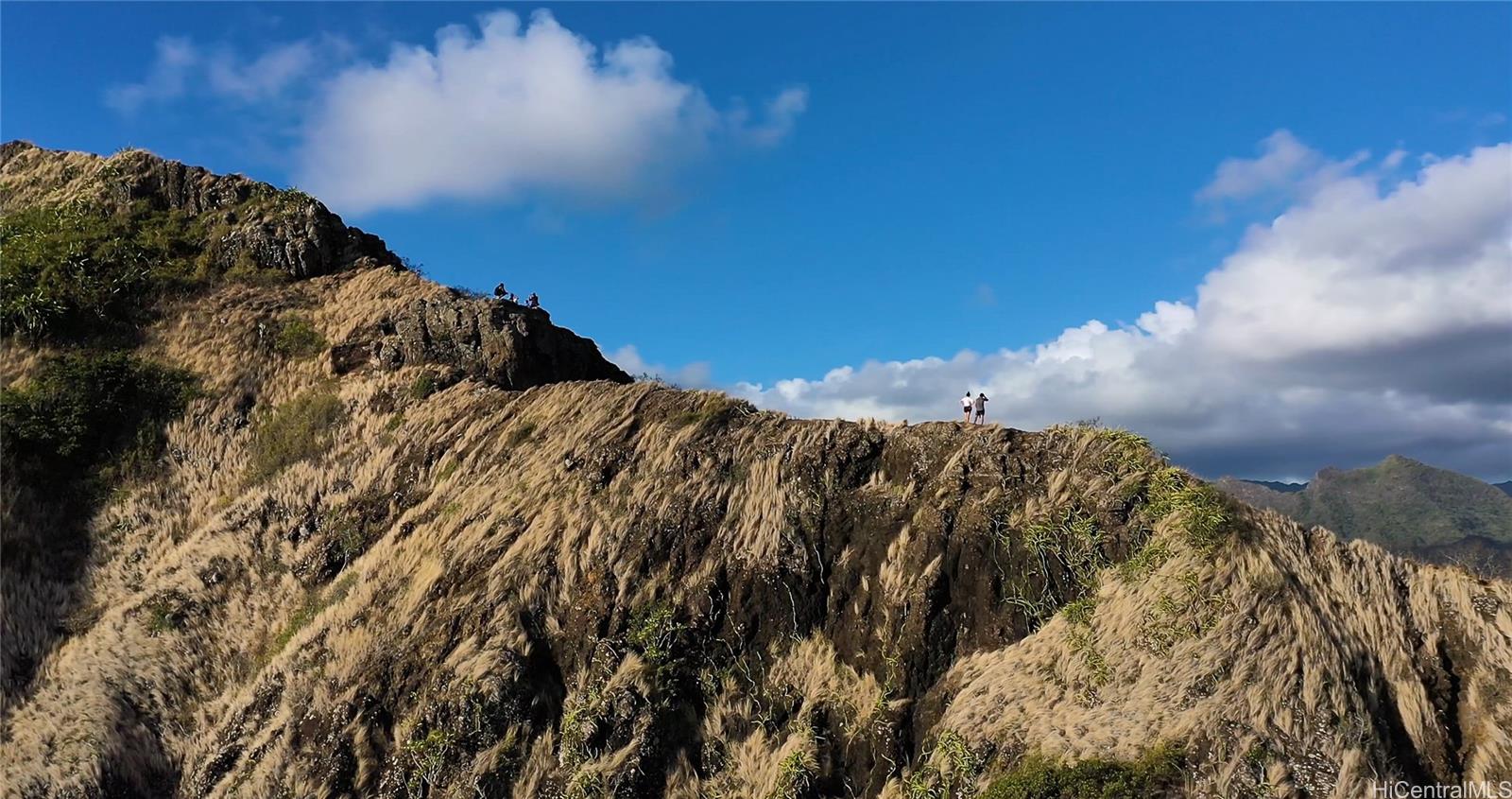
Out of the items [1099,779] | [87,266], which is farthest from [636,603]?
[87,266]

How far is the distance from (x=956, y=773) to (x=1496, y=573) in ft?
31.4

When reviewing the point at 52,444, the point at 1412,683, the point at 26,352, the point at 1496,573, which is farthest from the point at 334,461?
the point at 1496,573

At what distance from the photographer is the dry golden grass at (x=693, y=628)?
13.2 m

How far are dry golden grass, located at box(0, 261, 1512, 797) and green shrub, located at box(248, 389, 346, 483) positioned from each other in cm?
65

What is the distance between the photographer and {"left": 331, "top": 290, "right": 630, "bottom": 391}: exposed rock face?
957 inches

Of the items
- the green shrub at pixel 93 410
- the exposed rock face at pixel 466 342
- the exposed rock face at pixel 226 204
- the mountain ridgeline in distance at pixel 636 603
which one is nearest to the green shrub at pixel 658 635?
the mountain ridgeline in distance at pixel 636 603

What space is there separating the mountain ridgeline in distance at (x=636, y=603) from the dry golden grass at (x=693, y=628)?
60mm

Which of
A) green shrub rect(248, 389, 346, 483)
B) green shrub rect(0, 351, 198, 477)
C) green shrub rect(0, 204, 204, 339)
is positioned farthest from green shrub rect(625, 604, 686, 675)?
green shrub rect(0, 204, 204, 339)

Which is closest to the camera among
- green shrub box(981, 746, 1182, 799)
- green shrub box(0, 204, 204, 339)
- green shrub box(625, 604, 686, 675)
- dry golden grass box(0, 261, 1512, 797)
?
green shrub box(981, 746, 1182, 799)

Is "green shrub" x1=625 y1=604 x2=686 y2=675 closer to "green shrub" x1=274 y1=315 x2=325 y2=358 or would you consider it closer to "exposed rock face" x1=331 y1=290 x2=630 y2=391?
"exposed rock face" x1=331 y1=290 x2=630 y2=391

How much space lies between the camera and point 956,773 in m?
13.9

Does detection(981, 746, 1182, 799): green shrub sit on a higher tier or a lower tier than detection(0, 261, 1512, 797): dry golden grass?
lower

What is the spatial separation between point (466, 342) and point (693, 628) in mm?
12001

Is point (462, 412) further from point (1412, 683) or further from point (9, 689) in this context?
point (1412, 683)
